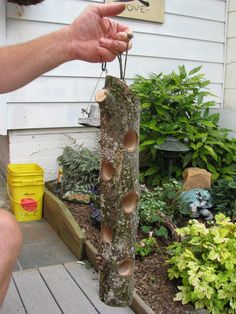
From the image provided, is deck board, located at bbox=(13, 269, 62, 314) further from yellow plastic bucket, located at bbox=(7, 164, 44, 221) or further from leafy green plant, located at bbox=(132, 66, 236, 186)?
leafy green plant, located at bbox=(132, 66, 236, 186)

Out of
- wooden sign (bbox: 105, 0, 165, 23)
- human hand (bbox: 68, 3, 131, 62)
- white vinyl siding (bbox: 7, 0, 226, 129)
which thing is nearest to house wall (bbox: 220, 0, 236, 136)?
white vinyl siding (bbox: 7, 0, 226, 129)

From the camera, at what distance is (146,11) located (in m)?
Result: 4.18

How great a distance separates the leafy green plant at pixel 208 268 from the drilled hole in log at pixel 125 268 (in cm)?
71

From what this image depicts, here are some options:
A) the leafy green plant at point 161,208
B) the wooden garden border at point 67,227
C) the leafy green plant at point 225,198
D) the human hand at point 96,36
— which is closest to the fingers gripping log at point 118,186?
the human hand at point 96,36

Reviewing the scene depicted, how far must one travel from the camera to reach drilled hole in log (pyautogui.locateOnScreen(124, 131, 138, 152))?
62.6 inches

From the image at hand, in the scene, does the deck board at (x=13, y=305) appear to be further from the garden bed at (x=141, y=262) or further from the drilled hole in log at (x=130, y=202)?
the drilled hole in log at (x=130, y=202)

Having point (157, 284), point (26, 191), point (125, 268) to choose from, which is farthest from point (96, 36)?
point (26, 191)

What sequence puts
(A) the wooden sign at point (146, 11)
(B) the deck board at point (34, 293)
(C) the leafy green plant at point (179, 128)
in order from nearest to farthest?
(B) the deck board at point (34, 293), (C) the leafy green plant at point (179, 128), (A) the wooden sign at point (146, 11)

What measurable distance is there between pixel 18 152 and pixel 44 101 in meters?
0.52

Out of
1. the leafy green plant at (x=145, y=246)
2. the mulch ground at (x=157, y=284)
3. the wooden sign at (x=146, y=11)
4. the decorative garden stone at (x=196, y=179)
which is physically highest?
the wooden sign at (x=146, y=11)

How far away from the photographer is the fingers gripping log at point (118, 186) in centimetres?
152

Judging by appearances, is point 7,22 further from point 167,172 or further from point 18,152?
point 167,172

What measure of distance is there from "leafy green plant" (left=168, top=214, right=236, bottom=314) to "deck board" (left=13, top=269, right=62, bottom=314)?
734 millimetres

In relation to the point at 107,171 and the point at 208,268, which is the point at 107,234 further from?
the point at 208,268
